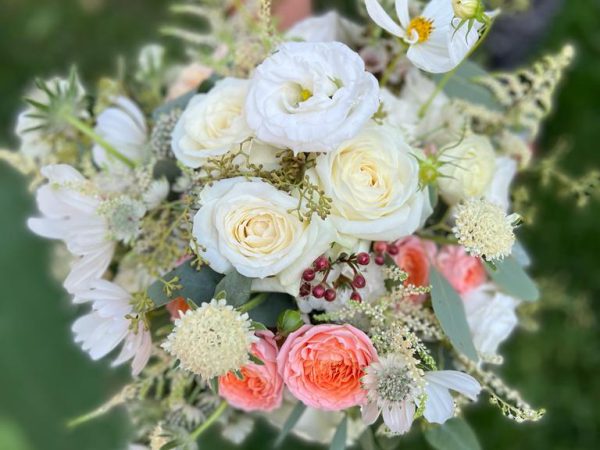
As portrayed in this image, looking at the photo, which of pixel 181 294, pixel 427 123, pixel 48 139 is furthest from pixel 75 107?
pixel 427 123

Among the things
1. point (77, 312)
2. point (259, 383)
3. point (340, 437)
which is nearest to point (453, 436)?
point (340, 437)

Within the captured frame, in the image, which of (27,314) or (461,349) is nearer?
(461,349)

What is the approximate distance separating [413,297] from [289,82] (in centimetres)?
31

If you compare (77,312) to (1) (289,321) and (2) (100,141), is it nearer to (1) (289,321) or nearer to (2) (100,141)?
(2) (100,141)

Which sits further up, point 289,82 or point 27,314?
point 289,82

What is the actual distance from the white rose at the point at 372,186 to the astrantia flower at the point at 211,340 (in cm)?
16

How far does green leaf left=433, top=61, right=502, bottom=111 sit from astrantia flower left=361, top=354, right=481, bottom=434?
17.4 inches

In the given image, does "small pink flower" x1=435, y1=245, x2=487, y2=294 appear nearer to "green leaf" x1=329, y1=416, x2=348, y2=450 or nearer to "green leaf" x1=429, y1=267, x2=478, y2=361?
"green leaf" x1=429, y1=267, x2=478, y2=361

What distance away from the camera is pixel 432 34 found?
79 cm

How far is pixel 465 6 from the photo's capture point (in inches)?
27.8

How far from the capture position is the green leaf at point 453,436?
2.87 ft

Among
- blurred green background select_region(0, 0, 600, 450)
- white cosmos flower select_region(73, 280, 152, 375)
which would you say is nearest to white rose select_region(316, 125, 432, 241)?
white cosmos flower select_region(73, 280, 152, 375)

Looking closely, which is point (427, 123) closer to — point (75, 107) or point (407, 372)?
point (407, 372)

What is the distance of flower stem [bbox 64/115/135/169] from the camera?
3.03 feet
